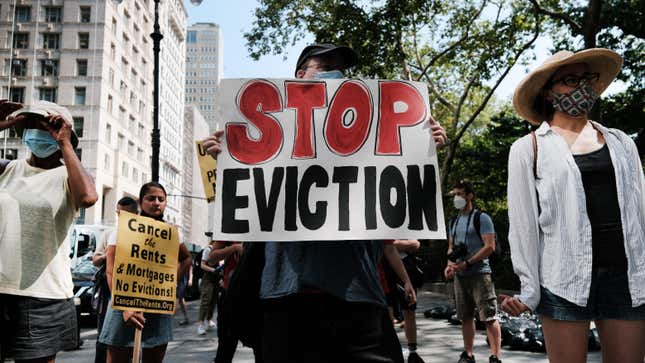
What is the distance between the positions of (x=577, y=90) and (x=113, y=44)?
5412cm

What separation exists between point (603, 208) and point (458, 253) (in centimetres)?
380

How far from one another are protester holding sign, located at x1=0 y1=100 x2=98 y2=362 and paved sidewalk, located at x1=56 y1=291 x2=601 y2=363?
419 cm

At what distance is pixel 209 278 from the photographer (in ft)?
35.2

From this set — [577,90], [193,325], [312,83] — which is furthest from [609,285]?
[193,325]

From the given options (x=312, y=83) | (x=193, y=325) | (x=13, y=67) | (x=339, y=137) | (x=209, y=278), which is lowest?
(x=193, y=325)

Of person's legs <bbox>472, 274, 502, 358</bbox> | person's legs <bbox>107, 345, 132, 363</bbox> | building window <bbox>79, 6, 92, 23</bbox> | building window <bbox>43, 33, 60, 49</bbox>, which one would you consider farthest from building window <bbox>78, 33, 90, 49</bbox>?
person's legs <bbox>107, 345, 132, 363</bbox>

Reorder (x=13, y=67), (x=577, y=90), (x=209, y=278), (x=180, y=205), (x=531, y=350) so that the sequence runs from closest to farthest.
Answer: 1. (x=577, y=90)
2. (x=531, y=350)
3. (x=209, y=278)
4. (x=13, y=67)
5. (x=180, y=205)

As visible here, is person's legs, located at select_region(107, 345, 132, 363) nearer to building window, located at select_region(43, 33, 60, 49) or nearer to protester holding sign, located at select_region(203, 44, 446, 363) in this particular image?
protester holding sign, located at select_region(203, 44, 446, 363)

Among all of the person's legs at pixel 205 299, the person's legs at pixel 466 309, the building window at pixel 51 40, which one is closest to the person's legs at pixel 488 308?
the person's legs at pixel 466 309

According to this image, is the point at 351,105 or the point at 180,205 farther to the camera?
the point at 180,205

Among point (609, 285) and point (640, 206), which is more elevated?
point (640, 206)

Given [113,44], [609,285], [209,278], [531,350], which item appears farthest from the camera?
[113,44]

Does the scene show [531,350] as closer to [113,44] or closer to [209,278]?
[209,278]

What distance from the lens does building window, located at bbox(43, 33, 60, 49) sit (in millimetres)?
50062
